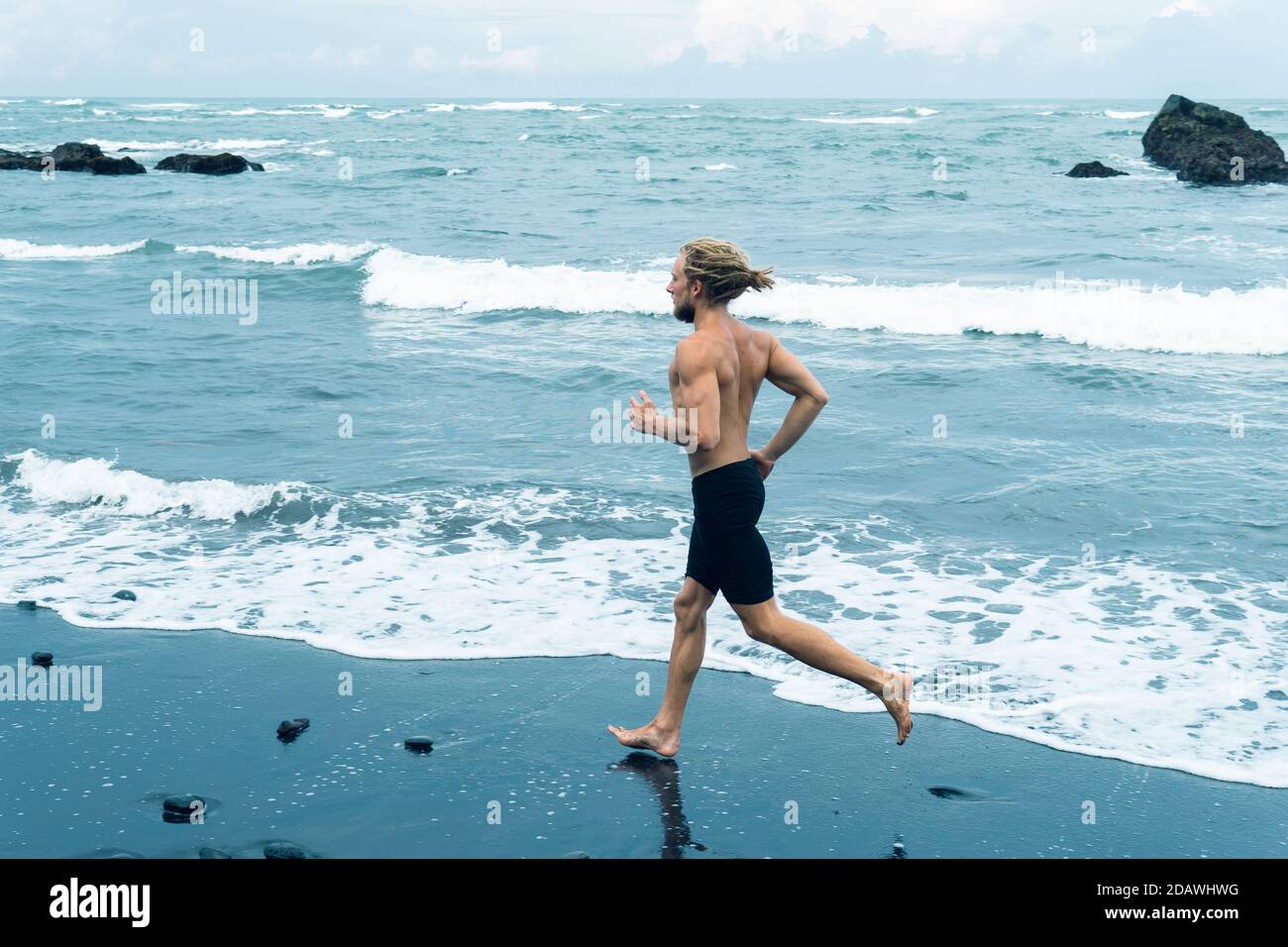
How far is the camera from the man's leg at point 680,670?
15.9ft

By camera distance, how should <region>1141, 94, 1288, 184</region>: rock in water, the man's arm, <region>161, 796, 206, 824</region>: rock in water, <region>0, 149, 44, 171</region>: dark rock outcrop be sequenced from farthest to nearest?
<region>0, 149, 44, 171</region>: dark rock outcrop < <region>1141, 94, 1288, 184</region>: rock in water < <region>161, 796, 206, 824</region>: rock in water < the man's arm

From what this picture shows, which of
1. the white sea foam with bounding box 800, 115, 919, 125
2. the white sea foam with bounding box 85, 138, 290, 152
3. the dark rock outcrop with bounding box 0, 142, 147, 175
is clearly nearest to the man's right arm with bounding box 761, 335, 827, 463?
the dark rock outcrop with bounding box 0, 142, 147, 175

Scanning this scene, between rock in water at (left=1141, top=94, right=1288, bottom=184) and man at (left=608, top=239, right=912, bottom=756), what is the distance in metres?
34.4

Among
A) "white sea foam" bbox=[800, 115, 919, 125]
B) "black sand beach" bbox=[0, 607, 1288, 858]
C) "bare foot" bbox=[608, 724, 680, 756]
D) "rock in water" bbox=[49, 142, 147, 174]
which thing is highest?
"white sea foam" bbox=[800, 115, 919, 125]

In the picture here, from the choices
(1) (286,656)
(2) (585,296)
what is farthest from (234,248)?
(1) (286,656)

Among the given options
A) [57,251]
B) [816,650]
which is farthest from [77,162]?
[816,650]

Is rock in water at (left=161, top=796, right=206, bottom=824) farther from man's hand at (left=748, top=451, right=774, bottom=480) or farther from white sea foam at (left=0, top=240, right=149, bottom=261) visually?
white sea foam at (left=0, top=240, right=149, bottom=261)

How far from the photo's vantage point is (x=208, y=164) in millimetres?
41812

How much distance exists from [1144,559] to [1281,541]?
3.44ft

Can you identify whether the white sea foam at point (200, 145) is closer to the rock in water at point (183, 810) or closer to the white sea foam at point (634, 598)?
the white sea foam at point (634, 598)

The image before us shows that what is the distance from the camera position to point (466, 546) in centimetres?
785

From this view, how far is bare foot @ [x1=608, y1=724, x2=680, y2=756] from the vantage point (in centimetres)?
500

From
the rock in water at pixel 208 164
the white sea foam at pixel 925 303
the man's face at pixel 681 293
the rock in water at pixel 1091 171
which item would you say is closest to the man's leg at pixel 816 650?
the man's face at pixel 681 293
